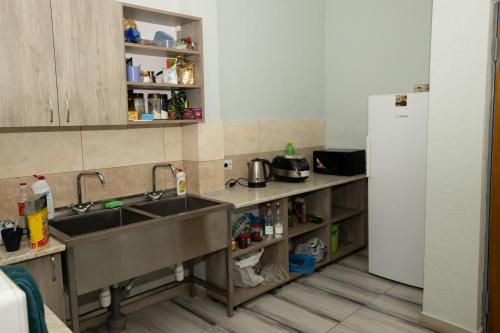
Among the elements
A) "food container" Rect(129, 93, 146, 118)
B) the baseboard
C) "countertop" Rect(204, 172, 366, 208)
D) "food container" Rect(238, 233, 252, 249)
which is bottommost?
the baseboard

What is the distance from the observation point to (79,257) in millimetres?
1989

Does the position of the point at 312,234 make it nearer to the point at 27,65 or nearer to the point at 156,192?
the point at 156,192

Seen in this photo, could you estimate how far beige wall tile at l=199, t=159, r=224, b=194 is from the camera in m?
3.01

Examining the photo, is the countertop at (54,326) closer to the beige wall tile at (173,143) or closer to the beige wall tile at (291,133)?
the beige wall tile at (173,143)

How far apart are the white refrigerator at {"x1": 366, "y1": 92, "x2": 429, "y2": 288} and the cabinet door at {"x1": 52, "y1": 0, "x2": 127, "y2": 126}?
80.8 inches

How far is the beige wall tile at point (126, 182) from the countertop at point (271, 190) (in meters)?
0.36

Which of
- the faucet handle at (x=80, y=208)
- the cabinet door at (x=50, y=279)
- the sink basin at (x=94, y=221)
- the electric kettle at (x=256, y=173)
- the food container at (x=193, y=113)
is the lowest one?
the cabinet door at (x=50, y=279)

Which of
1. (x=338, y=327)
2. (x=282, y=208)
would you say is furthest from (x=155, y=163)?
(x=338, y=327)

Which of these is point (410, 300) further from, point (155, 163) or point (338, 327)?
point (155, 163)

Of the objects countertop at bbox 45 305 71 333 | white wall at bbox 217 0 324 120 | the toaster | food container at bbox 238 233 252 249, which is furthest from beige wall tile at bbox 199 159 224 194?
countertop at bbox 45 305 71 333

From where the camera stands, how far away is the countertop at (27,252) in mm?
1763

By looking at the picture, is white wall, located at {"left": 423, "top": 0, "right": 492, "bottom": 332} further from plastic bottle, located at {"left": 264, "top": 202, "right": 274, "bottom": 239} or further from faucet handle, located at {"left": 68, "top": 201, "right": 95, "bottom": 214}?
faucet handle, located at {"left": 68, "top": 201, "right": 95, "bottom": 214}

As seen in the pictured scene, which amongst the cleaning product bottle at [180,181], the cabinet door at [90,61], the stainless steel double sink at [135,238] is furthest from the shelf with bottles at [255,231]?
the cabinet door at [90,61]

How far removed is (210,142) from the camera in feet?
9.96
